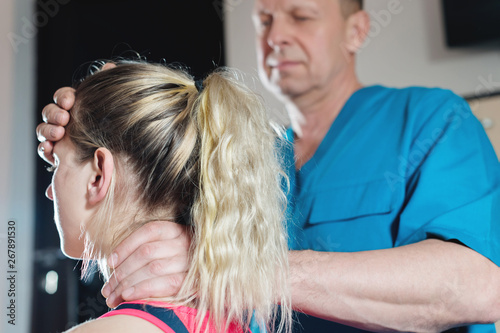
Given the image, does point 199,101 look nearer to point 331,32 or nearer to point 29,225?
point 331,32

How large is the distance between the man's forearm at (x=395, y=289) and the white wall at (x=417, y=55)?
0.91 metres

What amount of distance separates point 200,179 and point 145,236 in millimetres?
103

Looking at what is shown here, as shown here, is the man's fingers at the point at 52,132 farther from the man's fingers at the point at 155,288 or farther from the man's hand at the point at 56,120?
the man's fingers at the point at 155,288

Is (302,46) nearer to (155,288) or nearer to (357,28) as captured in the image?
(357,28)

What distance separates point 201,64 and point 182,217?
1.20 metres

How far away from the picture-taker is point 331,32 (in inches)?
47.5

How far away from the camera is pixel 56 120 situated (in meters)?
0.76

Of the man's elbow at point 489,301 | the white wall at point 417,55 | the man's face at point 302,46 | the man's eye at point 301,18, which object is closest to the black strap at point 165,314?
the man's elbow at point 489,301

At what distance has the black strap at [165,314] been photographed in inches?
24.1

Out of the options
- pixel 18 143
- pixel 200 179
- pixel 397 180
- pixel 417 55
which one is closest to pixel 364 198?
pixel 397 180

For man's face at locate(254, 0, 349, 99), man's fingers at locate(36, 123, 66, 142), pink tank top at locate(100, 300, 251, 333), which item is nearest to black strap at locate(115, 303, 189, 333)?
pink tank top at locate(100, 300, 251, 333)

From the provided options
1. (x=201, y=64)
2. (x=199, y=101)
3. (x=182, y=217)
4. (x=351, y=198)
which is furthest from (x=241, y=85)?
(x=201, y=64)

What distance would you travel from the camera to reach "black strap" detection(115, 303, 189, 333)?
613 millimetres

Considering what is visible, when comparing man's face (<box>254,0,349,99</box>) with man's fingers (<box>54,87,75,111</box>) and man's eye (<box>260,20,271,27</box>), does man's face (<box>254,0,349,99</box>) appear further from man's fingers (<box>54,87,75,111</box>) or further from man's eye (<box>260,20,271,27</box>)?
man's fingers (<box>54,87,75,111</box>)
